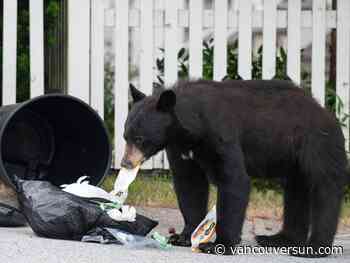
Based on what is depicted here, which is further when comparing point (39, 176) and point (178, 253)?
point (39, 176)

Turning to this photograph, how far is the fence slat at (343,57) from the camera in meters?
9.56

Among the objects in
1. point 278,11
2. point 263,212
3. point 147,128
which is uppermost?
point 278,11

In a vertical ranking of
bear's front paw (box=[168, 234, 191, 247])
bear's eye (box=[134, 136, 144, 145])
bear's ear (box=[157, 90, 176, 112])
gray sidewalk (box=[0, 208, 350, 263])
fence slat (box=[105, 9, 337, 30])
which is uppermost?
fence slat (box=[105, 9, 337, 30])

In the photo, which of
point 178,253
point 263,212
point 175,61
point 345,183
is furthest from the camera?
point 175,61

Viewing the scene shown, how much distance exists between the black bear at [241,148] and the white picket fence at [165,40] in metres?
2.59

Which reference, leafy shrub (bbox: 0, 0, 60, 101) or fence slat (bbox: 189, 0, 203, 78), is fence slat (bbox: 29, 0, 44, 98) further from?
fence slat (bbox: 189, 0, 203, 78)

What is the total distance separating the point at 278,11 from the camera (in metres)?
9.53

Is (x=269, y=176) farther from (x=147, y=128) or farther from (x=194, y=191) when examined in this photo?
(x=147, y=128)

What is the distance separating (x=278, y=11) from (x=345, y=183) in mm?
3176

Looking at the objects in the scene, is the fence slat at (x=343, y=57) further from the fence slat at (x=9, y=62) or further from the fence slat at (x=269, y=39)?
the fence slat at (x=9, y=62)

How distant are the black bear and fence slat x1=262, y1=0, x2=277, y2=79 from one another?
2.59 metres

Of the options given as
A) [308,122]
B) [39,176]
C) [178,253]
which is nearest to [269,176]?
[308,122]

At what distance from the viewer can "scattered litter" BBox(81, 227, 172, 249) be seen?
255 inches

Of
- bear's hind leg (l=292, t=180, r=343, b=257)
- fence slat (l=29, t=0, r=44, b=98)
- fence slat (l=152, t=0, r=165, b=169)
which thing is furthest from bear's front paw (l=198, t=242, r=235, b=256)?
fence slat (l=29, t=0, r=44, b=98)
